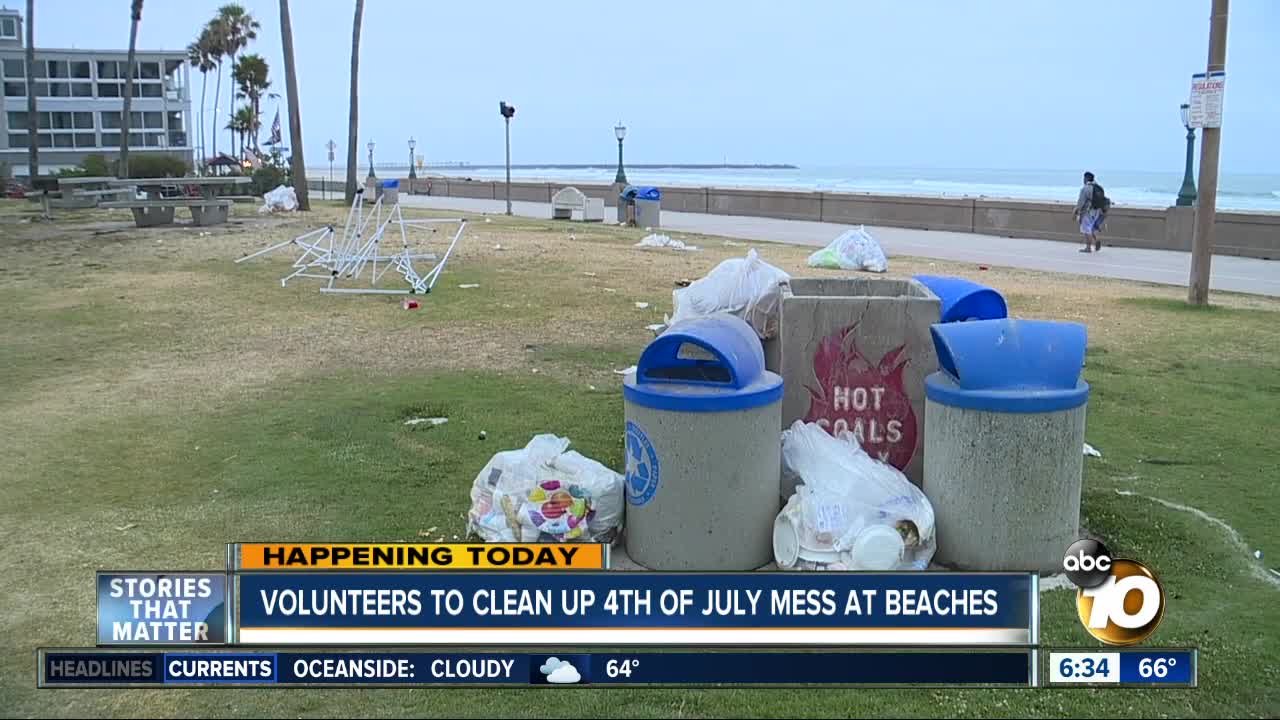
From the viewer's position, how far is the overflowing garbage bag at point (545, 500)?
477 cm

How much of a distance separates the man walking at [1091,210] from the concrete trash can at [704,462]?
1902 cm

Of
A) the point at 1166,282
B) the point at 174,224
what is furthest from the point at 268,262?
the point at 1166,282

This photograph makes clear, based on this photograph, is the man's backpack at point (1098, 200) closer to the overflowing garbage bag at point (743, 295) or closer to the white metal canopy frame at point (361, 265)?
the white metal canopy frame at point (361, 265)

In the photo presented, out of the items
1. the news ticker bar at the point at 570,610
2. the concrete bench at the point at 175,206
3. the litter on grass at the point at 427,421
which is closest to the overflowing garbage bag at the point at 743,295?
the litter on grass at the point at 427,421

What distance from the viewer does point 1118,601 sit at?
4004 mm

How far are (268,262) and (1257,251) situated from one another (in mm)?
17707

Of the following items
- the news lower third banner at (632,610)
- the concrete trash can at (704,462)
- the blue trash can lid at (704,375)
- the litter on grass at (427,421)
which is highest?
the blue trash can lid at (704,375)

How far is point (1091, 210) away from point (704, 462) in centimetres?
1960

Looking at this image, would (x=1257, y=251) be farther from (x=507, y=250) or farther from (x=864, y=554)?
(x=864, y=554)

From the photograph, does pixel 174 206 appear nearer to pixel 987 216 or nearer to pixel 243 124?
pixel 987 216

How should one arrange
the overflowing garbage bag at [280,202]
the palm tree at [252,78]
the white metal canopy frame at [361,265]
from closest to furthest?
the white metal canopy frame at [361,265], the overflowing garbage bag at [280,202], the palm tree at [252,78]

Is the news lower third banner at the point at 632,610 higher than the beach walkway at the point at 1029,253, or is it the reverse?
the beach walkway at the point at 1029,253

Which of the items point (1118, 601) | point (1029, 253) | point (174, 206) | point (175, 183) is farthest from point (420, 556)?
point (175, 183)

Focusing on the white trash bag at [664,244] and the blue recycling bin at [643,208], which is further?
the blue recycling bin at [643,208]
